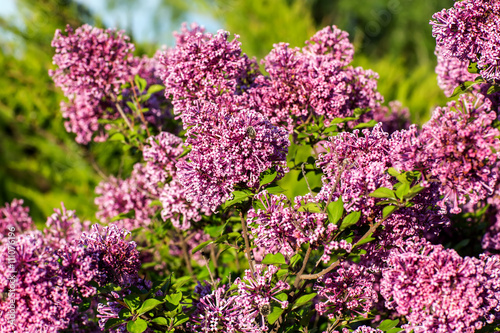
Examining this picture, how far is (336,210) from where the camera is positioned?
1.89 meters

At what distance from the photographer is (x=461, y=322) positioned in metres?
1.67

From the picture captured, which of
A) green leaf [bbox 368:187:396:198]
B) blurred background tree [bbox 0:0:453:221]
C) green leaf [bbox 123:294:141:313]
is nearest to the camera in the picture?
green leaf [bbox 368:187:396:198]

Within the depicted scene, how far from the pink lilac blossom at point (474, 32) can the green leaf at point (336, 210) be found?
998 millimetres

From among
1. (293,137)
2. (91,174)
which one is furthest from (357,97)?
(91,174)

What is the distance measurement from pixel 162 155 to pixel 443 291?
5.57 feet

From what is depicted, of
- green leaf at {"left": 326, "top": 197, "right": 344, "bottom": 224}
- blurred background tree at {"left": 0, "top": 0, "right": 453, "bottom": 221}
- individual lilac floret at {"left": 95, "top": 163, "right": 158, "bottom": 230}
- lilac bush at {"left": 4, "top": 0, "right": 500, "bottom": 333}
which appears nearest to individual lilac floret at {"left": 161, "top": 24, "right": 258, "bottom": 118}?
lilac bush at {"left": 4, "top": 0, "right": 500, "bottom": 333}

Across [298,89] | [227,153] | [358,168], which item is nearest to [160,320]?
[227,153]

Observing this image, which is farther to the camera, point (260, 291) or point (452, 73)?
point (452, 73)

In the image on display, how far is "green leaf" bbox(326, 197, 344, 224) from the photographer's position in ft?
6.19

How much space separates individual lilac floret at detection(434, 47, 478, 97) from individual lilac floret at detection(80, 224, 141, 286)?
2.20 meters

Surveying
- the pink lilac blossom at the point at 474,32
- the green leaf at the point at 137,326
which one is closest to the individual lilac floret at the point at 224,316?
the green leaf at the point at 137,326

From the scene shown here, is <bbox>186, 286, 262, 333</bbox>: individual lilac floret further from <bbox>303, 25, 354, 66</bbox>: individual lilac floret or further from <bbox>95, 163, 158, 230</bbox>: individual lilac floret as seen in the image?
<bbox>303, 25, 354, 66</bbox>: individual lilac floret

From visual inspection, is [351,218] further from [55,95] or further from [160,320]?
[55,95]

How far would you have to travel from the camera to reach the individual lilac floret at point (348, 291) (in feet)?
7.06
